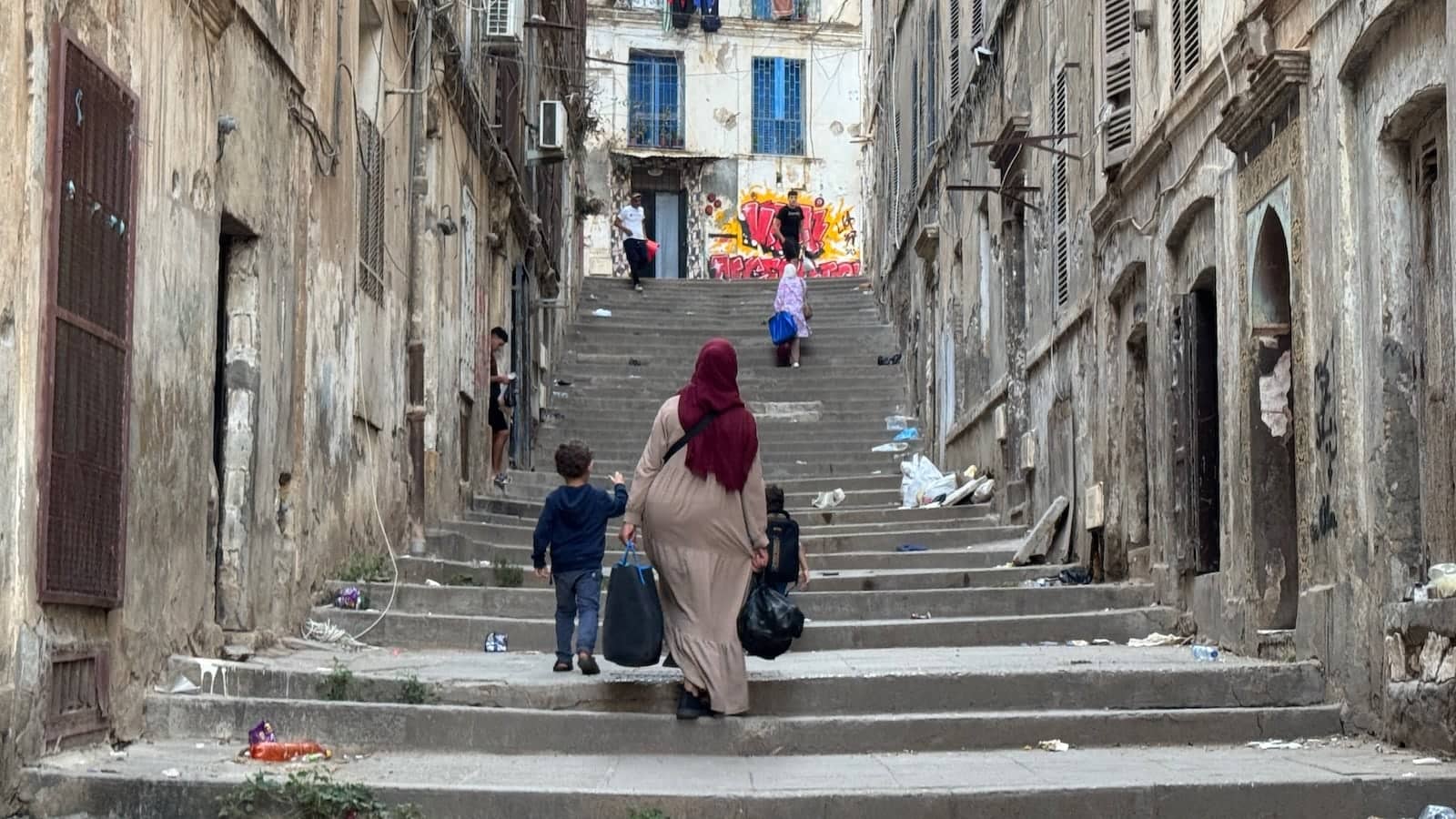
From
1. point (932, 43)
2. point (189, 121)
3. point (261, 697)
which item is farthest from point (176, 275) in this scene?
point (932, 43)

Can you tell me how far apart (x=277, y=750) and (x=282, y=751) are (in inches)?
1.0

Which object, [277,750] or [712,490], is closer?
[277,750]

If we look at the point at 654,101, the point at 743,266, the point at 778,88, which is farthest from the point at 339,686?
the point at 778,88

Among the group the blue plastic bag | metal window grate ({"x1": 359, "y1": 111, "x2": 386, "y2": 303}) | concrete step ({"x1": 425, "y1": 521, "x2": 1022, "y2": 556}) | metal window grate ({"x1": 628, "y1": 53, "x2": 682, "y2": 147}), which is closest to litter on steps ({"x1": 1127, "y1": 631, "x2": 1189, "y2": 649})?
concrete step ({"x1": 425, "y1": 521, "x2": 1022, "y2": 556})

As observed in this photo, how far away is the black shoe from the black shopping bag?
0.24m

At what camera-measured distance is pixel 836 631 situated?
11.4 m

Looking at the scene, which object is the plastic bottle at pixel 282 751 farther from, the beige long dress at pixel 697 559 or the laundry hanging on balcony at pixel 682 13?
the laundry hanging on balcony at pixel 682 13

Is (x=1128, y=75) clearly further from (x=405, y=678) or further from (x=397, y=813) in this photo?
(x=397, y=813)

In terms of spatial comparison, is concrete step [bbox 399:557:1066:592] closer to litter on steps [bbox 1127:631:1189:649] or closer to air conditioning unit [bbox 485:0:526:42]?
litter on steps [bbox 1127:631:1189:649]

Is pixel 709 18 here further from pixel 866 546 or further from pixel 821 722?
pixel 821 722

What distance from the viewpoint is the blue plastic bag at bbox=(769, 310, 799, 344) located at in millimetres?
25391

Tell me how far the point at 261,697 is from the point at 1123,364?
6885mm

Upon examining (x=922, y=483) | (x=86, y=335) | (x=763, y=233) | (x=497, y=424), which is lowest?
(x=922, y=483)

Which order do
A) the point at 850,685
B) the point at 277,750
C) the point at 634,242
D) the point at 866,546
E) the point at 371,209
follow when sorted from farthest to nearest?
the point at 634,242
the point at 866,546
the point at 371,209
the point at 850,685
the point at 277,750
